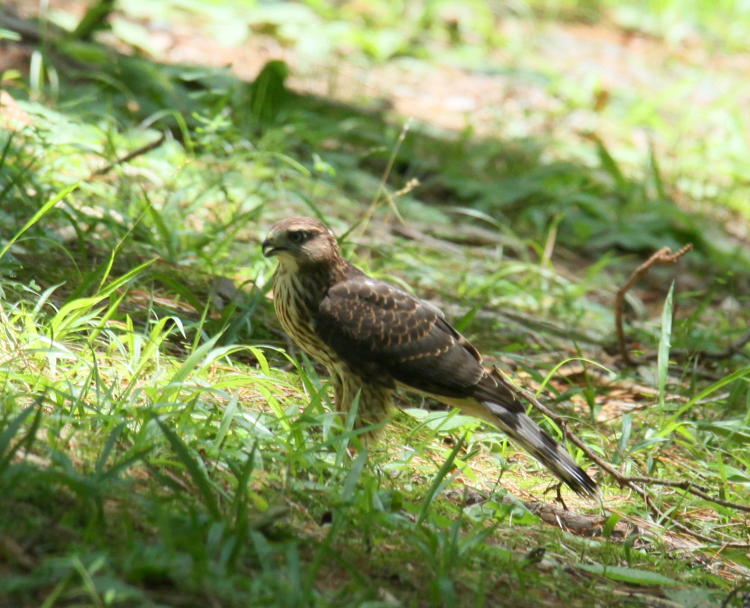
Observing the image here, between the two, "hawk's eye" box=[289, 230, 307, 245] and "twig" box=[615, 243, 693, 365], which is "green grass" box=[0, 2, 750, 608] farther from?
"hawk's eye" box=[289, 230, 307, 245]

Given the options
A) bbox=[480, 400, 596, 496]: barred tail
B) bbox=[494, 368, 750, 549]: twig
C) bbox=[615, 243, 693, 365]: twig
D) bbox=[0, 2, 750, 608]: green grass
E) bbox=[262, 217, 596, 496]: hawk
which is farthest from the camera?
bbox=[615, 243, 693, 365]: twig

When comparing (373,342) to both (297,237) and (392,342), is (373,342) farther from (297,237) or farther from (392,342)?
(297,237)

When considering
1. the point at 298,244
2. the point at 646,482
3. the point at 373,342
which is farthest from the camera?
the point at 298,244

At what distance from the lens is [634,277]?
212 inches

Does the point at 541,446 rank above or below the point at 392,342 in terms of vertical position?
below

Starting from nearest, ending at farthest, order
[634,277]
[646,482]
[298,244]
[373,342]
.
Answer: [646,482] → [373,342] → [298,244] → [634,277]

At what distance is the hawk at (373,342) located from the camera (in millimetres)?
4480

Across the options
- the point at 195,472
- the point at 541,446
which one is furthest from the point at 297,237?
the point at 195,472

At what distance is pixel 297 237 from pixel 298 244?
3 cm

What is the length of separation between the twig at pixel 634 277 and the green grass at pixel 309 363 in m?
0.17

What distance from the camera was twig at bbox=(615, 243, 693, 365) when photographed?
519cm

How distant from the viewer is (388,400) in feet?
15.0

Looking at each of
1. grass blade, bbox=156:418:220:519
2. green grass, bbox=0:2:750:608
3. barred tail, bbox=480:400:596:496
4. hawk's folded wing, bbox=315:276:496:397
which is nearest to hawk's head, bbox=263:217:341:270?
hawk's folded wing, bbox=315:276:496:397

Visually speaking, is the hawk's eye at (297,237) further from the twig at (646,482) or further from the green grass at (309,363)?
the twig at (646,482)
